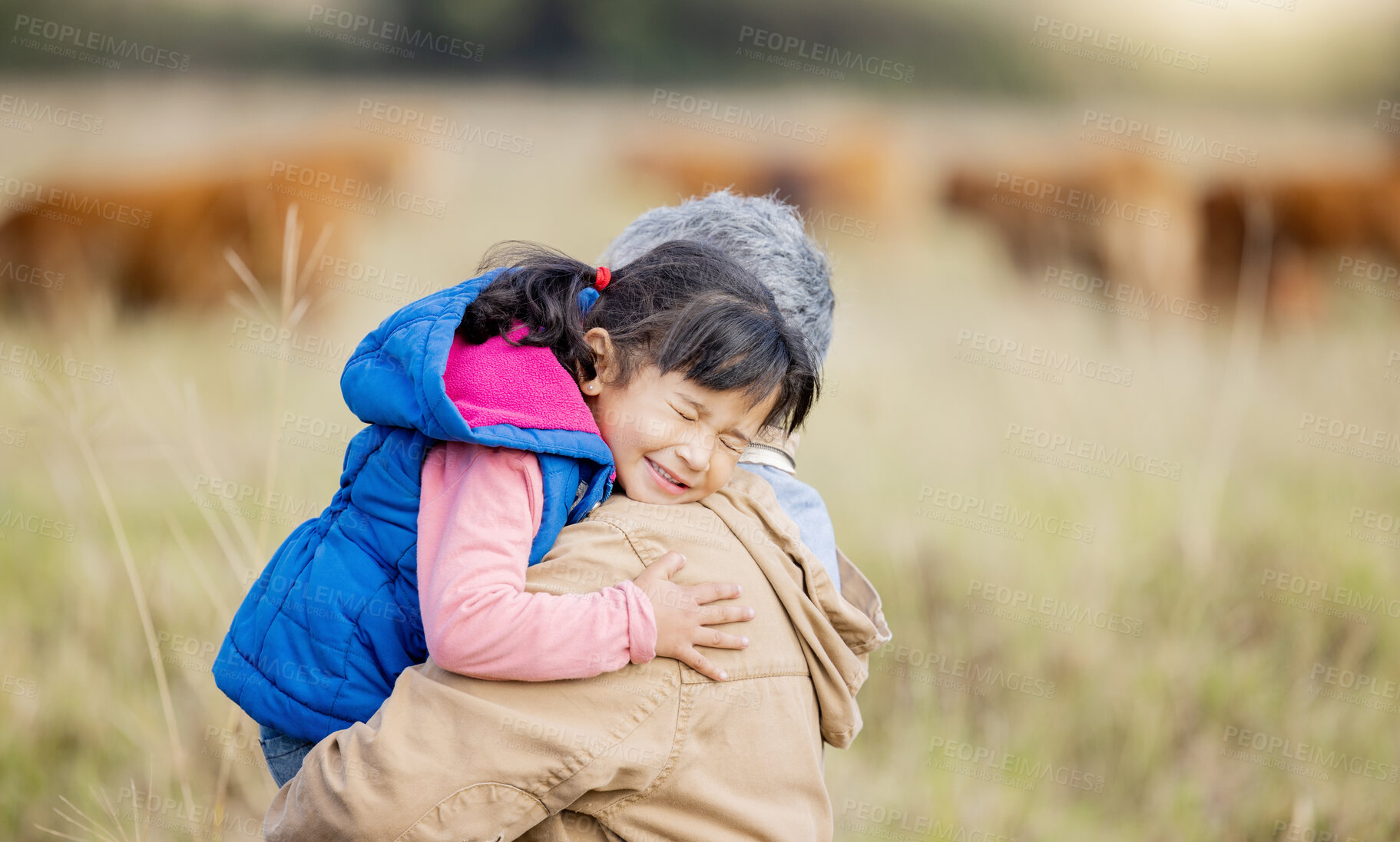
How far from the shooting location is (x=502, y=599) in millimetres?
1580

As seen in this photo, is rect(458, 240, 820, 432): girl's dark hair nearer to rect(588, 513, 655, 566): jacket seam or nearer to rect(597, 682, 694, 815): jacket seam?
rect(588, 513, 655, 566): jacket seam

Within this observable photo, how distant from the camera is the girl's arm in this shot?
1569 millimetres

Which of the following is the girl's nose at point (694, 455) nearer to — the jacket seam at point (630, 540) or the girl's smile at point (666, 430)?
the girl's smile at point (666, 430)

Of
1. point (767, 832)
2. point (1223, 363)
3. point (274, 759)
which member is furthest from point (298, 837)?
point (1223, 363)

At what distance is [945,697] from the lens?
14.3 ft

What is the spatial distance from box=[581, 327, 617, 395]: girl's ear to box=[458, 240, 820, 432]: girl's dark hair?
1 cm

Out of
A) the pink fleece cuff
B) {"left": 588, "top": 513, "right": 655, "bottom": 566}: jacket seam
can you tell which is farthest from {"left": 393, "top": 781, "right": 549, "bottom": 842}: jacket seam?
{"left": 588, "top": 513, "right": 655, "bottom": 566}: jacket seam

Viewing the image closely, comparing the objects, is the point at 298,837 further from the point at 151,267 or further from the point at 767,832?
the point at 151,267

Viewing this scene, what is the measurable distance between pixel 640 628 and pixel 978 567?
11.6ft

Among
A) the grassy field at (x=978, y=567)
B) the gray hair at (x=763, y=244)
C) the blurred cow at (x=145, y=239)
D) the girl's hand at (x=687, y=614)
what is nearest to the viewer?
the girl's hand at (x=687, y=614)

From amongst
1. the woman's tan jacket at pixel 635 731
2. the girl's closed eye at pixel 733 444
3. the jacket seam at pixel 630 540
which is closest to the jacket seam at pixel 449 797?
the woman's tan jacket at pixel 635 731

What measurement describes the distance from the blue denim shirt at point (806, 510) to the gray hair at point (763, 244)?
0.33 metres

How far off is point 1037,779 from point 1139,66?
24.8ft

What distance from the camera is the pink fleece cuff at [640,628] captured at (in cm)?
164
